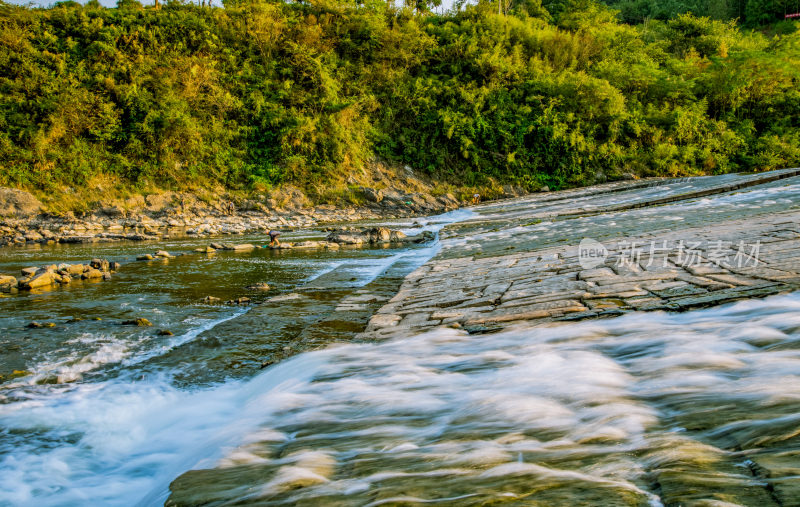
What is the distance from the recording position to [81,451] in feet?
7.91

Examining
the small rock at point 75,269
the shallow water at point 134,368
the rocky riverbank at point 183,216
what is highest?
the rocky riverbank at point 183,216

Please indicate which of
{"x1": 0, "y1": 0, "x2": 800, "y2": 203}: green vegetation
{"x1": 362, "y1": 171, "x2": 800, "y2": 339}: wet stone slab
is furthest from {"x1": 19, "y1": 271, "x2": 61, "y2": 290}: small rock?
{"x1": 0, "y1": 0, "x2": 800, "y2": 203}: green vegetation

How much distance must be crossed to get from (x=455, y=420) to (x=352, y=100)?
22.7 m

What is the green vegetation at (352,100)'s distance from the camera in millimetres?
18266

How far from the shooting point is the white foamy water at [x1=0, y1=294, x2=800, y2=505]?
4.91ft

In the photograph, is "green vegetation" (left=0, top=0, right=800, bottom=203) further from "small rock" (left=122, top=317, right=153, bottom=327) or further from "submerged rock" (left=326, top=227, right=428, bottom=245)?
"small rock" (left=122, top=317, right=153, bottom=327)

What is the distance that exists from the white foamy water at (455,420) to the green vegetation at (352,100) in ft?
57.6

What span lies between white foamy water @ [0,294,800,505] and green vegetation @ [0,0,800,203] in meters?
17.6

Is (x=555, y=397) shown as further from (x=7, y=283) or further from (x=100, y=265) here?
(x=100, y=265)

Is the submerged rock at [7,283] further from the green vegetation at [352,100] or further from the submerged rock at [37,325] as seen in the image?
the green vegetation at [352,100]

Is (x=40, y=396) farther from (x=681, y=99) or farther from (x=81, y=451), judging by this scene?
(x=681, y=99)

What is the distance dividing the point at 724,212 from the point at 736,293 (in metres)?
Answer: 4.93

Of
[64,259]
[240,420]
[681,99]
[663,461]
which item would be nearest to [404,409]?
[240,420]

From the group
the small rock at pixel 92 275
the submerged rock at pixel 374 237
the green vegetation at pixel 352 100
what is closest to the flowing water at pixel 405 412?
the small rock at pixel 92 275
